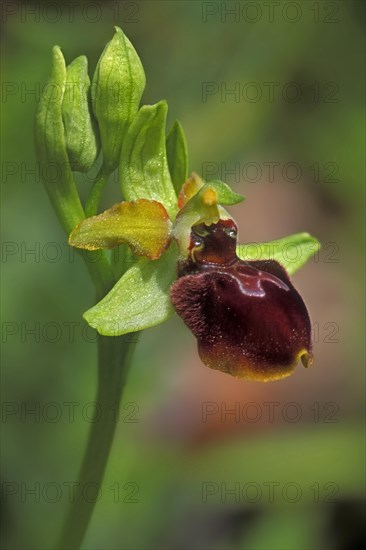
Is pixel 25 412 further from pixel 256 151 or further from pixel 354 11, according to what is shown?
pixel 354 11

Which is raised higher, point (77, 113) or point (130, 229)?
point (77, 113)

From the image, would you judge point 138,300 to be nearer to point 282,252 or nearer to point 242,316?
point 242,316

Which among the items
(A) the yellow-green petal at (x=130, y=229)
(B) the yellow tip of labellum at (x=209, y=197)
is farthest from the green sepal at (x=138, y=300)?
(B) the yellow tip of labellum at (x=209, y=197)

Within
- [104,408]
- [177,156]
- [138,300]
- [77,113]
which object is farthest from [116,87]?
[104,408]

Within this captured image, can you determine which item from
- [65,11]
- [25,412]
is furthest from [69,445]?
[65,11]

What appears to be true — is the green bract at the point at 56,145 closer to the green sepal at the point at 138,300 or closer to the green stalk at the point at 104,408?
A: the green sepal at the point at 138,300

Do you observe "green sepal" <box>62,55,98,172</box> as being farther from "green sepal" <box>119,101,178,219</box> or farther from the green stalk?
the green stalk

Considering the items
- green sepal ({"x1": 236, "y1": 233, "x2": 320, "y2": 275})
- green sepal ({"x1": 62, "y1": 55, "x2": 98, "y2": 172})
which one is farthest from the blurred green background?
green sepal ({"x1": 62, "y1": 55, "x2": 98, "y2": 172})
